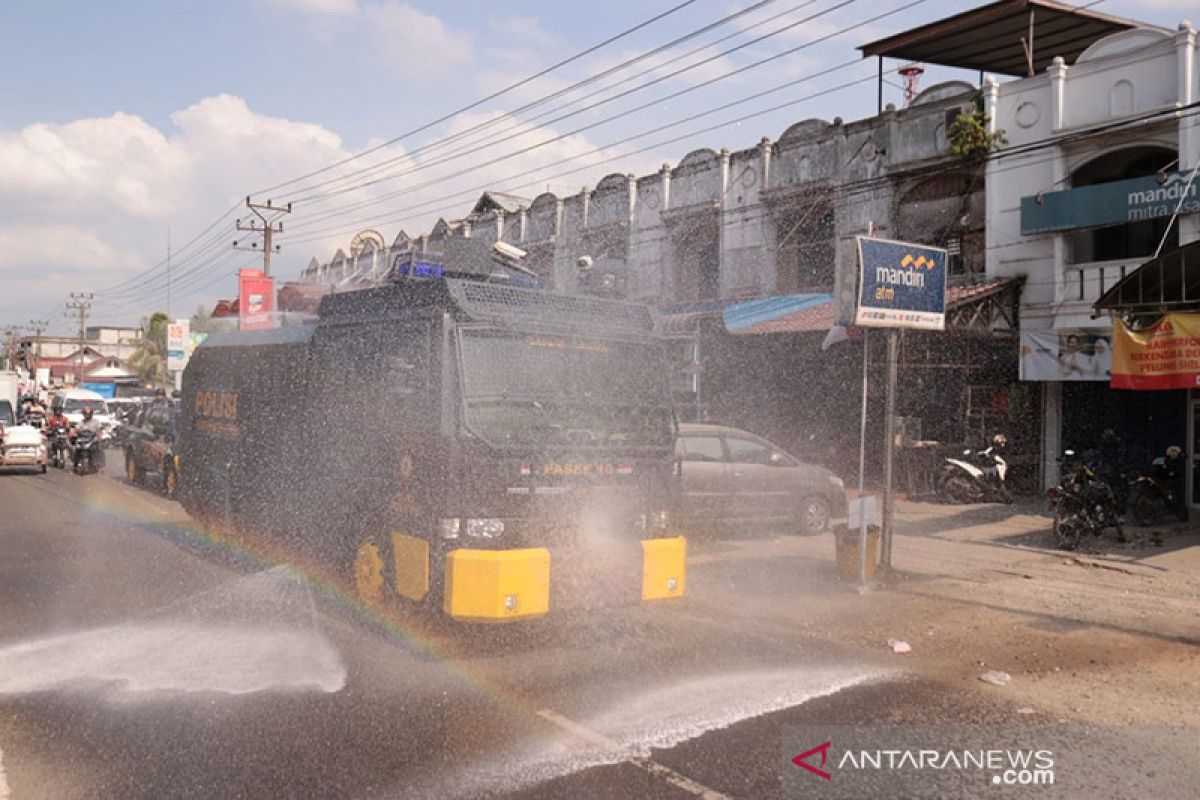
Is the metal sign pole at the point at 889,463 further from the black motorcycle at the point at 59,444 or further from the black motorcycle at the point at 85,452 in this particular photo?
the black motorcycle at the point at 59,444

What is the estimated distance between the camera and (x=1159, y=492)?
45.9 ft

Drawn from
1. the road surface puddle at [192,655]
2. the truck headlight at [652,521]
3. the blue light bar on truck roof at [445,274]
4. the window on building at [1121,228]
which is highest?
the window on building at [1121,228]

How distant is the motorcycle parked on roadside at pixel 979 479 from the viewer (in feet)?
55.0

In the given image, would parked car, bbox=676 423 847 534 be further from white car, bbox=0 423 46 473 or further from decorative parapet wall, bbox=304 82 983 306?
white car, bbox=0 423 46 473

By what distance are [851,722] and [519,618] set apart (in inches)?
91.4

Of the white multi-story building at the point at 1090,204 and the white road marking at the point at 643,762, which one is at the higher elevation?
the white multi-story building at the point at 1090,204

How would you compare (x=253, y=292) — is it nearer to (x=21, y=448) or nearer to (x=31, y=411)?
(x=31, y=411)

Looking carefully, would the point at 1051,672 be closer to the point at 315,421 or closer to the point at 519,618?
the point at 519,618

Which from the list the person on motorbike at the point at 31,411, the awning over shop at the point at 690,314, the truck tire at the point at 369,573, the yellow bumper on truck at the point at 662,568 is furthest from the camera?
the person on motorbike at the point at 31,411

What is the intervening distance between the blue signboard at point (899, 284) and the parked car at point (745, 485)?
3.51 metres

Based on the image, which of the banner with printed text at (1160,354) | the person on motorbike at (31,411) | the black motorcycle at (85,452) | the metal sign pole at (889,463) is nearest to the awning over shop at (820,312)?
the banner with printed text at (1160,354)

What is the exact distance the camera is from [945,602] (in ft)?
29.7

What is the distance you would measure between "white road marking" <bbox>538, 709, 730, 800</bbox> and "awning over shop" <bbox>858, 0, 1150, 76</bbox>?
1769cm

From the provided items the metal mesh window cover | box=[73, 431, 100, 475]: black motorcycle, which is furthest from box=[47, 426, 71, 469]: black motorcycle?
the metal mesh window cover
